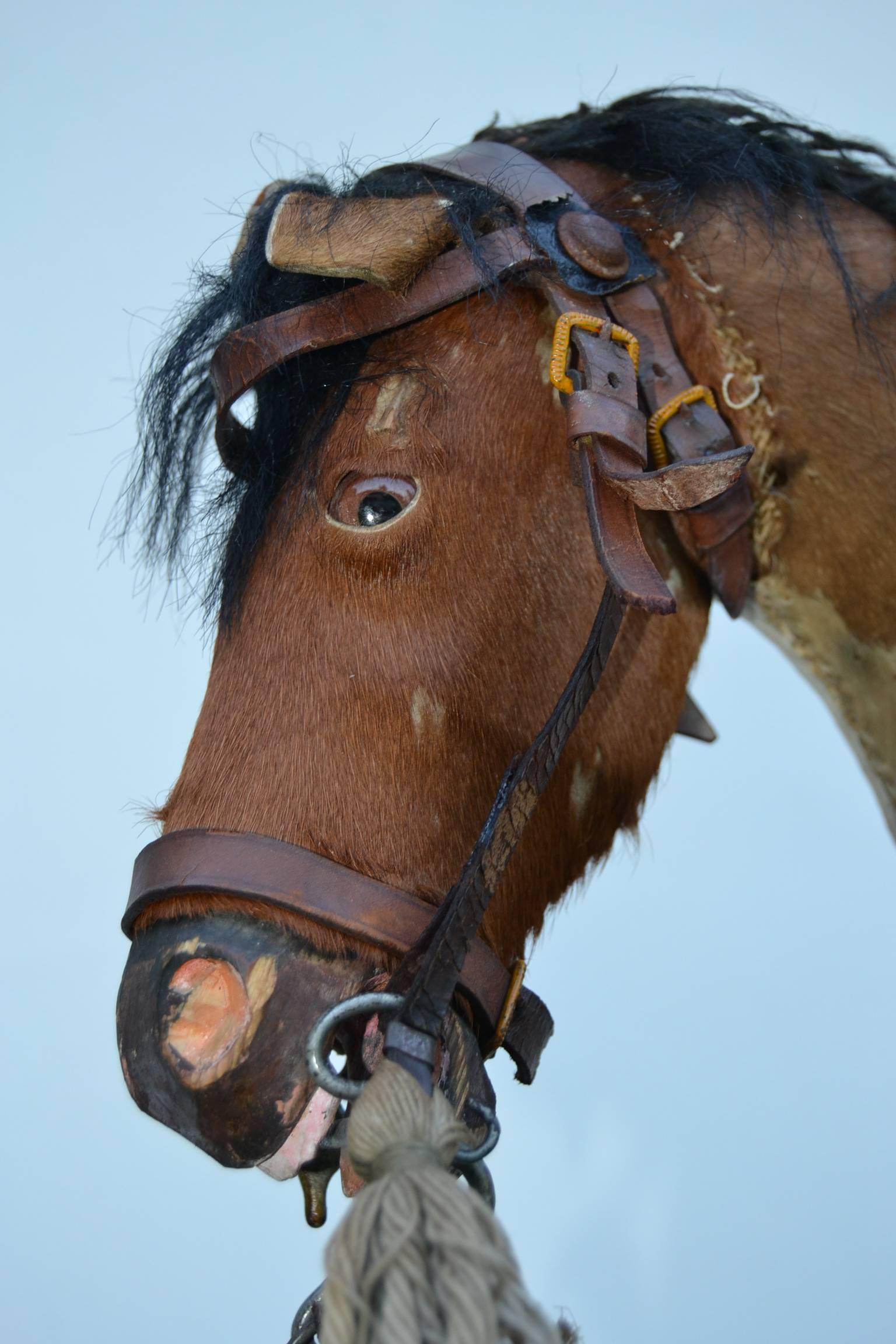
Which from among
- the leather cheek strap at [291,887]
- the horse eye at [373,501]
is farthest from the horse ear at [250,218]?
the leather cheek strap at [291,887]

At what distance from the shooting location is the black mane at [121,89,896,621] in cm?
106

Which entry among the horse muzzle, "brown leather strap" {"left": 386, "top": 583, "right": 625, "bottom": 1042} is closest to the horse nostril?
the horse muzzle

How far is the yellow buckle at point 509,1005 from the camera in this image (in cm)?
96

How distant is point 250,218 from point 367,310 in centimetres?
20

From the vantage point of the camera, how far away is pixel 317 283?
1.08 m

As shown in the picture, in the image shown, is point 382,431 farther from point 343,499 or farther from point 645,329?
point 645,329

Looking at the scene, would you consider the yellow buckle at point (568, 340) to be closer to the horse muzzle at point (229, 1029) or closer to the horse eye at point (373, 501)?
the horse eye at point (373, 501)

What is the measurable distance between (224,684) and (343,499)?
0.19 metres

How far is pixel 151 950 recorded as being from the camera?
89 centimetres

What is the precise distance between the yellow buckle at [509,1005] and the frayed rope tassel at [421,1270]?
11.5 inches

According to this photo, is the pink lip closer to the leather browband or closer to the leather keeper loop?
the leather browband

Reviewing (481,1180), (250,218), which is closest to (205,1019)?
(481,1180)

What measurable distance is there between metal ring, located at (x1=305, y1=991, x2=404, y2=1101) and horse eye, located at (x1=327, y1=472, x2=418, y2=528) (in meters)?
0.39

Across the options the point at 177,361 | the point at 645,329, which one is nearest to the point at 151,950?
the point at 177,361
